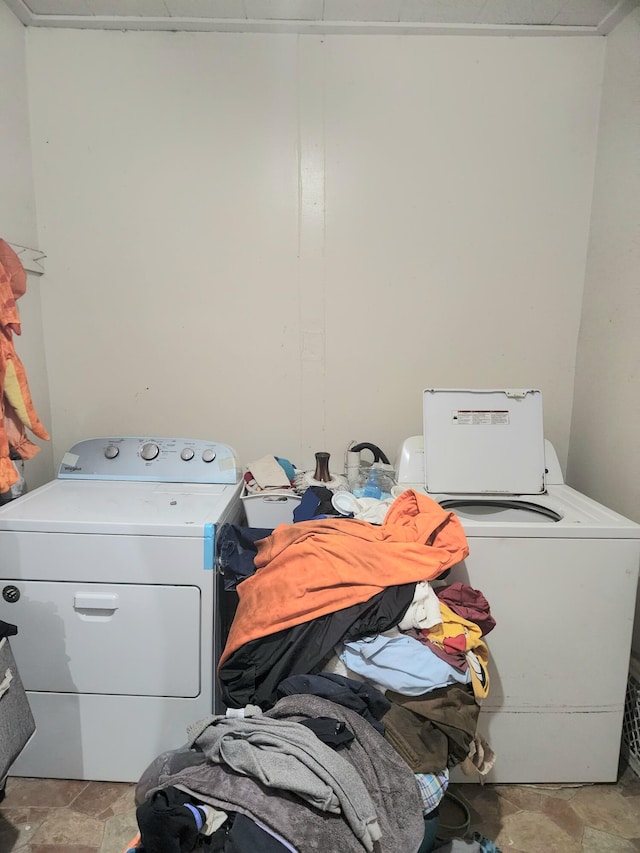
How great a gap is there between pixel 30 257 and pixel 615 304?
2.14m

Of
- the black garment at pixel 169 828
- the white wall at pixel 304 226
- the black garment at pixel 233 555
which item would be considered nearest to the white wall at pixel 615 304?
the white wall at pixel 304 226

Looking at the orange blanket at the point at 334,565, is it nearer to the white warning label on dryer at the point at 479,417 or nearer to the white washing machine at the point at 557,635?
the white washing machine at the point at 557,635

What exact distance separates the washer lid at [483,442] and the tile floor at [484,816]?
91 cm

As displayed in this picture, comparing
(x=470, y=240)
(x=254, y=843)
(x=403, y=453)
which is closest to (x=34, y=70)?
(x=470, y=240)

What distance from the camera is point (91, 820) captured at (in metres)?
1.45

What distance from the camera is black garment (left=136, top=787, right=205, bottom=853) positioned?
2.85 ft

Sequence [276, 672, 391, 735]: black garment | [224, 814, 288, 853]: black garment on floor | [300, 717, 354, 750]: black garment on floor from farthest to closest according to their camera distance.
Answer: [276, 672, 391, 735]: black garment → [300, 717, 354, 750]: black garment on floor → [224, 814, 288, 853]: black garment on floor

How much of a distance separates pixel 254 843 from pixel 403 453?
124 cm

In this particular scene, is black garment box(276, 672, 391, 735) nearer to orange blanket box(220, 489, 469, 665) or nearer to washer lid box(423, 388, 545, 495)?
orange blanket box(220, 489, 469, 665)

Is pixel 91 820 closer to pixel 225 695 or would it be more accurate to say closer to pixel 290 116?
pixel 225 695

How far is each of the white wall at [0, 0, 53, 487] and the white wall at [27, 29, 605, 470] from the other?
0.05 metres

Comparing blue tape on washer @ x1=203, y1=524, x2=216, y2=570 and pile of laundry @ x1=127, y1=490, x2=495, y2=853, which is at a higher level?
blue tape on washer @ x1=203, y1=524, x2=216, y2=570

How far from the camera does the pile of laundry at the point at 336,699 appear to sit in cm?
92

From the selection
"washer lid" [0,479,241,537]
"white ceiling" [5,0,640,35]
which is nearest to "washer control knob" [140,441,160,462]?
"washer lid" [0,479,241,537]
